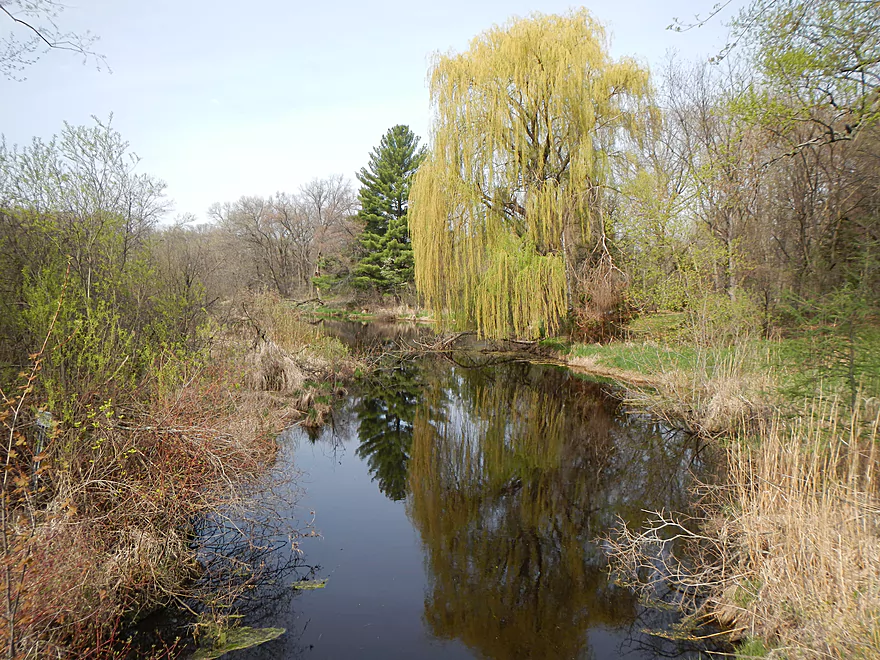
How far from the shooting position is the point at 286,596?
3898 mm

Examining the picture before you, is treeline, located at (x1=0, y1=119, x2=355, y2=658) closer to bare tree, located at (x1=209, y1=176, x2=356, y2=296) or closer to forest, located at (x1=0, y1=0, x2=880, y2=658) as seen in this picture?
forest, located at (x1=0, y1=0, x2=880, y2=658)

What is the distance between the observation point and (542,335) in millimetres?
14141

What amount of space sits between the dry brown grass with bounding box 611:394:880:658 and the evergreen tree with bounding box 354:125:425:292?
24700 millimetres

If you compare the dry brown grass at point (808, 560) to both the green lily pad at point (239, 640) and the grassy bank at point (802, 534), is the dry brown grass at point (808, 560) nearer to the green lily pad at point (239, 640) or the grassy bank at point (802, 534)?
the grassy bank at point (802, 534)

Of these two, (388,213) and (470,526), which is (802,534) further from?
(388,213)

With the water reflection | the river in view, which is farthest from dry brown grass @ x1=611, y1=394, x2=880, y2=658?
the water reflection

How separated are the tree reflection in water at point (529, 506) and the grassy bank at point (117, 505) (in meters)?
1.88

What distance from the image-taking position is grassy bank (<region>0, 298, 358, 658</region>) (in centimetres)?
262

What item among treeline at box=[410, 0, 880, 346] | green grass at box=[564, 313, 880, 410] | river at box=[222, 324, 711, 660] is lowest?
river at box=[222, 324, 711, 660]

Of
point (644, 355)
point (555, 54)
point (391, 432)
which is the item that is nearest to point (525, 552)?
point (391, 432)

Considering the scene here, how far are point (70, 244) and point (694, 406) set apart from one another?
8378 mm

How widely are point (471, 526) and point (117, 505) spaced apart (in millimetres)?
3252

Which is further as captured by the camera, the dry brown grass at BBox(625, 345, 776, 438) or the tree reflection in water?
the dry brown grass at BBox(625, 345, 776, 438)

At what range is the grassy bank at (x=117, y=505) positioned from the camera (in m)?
2.62
